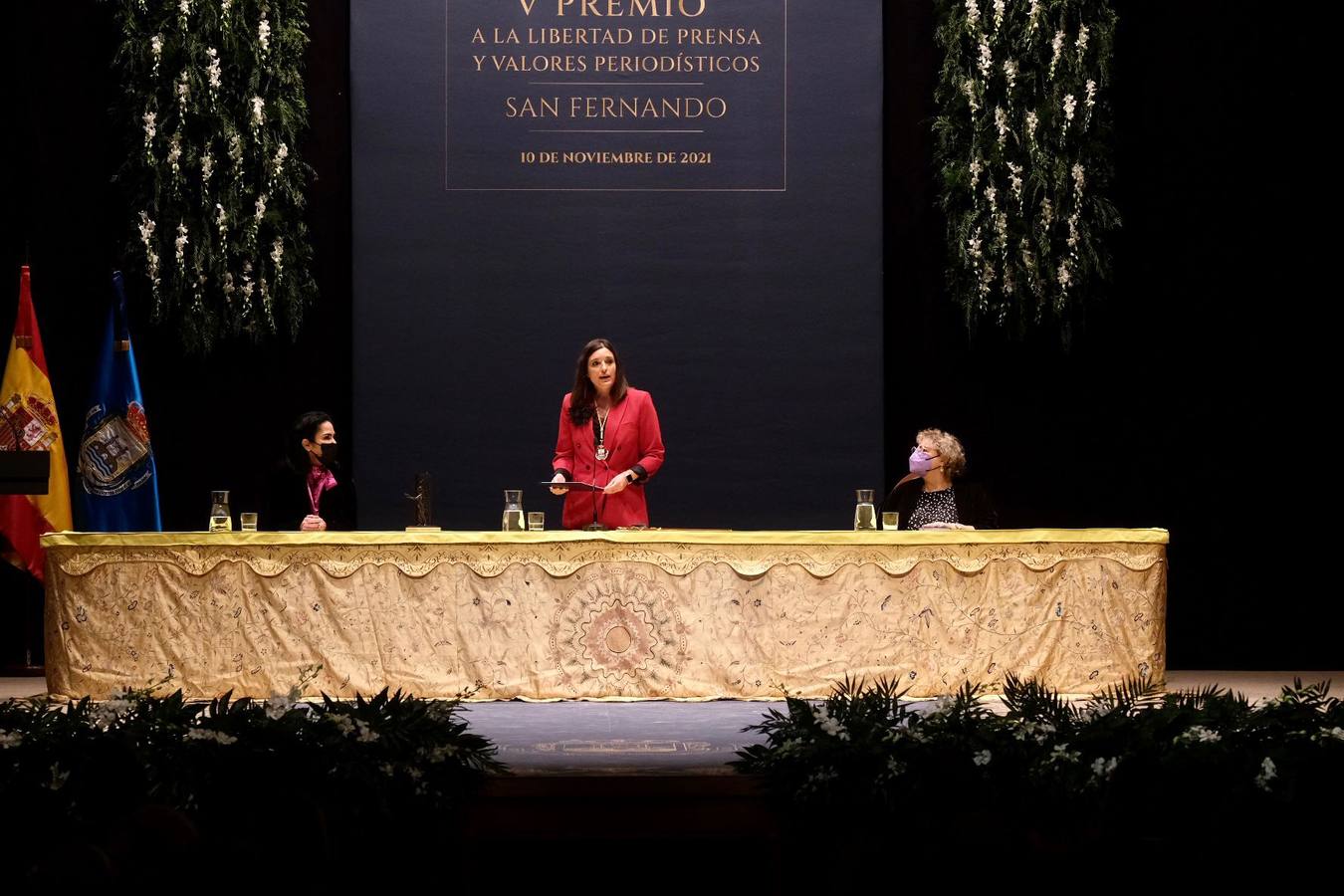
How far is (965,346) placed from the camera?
304 inches

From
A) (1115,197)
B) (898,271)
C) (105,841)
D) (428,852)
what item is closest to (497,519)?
(898,271)

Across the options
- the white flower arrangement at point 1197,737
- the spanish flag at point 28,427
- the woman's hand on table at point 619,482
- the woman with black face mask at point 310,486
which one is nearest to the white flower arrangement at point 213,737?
the white flower arrangement at point 1197,737

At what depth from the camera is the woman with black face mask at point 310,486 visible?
636 cm

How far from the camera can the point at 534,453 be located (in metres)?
7.75

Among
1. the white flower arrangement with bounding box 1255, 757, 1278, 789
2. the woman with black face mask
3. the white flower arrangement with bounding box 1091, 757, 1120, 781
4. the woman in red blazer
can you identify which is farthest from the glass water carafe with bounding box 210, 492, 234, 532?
the white flower arrangement with bounding box 1255, 757, 1278, 789

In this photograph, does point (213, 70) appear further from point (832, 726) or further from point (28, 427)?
point (832, 726)

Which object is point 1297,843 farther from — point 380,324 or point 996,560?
point 380,324

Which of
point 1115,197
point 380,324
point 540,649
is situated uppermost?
point 1115,197

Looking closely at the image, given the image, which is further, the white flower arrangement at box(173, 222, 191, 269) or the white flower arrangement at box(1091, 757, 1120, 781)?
the white flower arrangement at box(173, 222, 191, 269)

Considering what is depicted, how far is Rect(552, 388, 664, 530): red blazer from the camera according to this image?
644cm

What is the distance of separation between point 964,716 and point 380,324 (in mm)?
5674

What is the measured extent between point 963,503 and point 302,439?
281cm

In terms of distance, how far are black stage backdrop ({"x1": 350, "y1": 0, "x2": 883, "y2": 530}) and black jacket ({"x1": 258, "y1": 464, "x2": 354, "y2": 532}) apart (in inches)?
53.0

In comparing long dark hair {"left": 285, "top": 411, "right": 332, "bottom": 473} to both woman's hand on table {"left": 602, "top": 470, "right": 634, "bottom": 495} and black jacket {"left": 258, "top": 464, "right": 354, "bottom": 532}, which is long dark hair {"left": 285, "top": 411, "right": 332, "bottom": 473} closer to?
black jacket {"left": 258, "top": 464, "right": 354, "bottom": 532}
